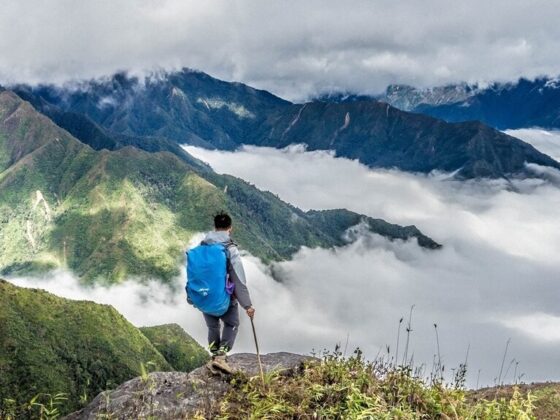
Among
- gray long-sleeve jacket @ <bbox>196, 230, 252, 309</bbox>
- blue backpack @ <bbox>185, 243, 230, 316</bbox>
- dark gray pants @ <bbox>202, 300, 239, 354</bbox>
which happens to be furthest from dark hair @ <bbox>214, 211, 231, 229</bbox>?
dark gray pants @ <bbox>202, 300, 239, 354</bbox>

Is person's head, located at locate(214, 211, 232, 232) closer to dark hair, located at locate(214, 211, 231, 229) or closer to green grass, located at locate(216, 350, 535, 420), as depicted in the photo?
dark hair, located at locate(214, 211, 231, 229)

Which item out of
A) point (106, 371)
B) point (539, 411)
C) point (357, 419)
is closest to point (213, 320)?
point (357, 419)

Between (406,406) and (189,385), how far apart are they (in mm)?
5543

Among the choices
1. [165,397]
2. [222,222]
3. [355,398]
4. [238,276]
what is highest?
[222,222]

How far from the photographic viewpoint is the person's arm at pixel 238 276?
12453mm

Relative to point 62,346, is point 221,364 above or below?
above

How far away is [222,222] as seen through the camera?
1326 cm

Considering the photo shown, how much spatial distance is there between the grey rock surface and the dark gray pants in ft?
2.38

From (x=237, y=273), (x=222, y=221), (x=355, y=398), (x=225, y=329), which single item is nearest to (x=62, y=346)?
(x=225, y=329)

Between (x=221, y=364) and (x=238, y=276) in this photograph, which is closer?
(x=238, y=276)

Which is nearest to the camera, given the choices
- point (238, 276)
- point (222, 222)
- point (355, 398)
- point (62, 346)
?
point (355, 398)

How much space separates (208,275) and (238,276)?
76 centimetres

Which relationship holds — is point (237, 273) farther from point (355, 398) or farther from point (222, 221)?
point (355, 398)

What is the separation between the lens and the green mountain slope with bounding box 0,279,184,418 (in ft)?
459
